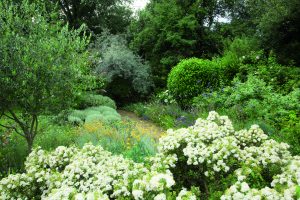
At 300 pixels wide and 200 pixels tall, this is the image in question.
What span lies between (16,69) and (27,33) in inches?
43.8

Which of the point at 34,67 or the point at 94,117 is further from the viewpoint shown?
the point at 94,117

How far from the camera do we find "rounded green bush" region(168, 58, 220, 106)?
41.0ft

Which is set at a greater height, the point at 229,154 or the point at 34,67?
the point at 34,67

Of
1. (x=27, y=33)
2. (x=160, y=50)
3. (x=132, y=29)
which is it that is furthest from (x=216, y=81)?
(x=27, y=33)

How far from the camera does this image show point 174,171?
494 centimetres

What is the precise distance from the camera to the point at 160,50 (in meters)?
16.3

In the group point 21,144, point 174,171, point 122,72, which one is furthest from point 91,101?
point 174,171

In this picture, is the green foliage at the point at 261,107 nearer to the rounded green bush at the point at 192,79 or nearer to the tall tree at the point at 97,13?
the rounded green bush at the point at 192,79

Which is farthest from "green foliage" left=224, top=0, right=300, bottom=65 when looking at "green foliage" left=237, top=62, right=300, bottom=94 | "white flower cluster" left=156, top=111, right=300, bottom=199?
"white flower cluster" left=156, top=111, right=300, bottom=199

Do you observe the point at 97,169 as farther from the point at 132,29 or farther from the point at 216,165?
the point at 132,29

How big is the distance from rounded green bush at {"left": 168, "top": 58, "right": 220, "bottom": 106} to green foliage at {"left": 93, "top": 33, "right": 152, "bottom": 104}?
2.86 metres

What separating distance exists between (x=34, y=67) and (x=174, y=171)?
2.88 m

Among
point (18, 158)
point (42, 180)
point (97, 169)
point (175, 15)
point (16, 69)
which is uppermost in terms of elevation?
point (175, 15)

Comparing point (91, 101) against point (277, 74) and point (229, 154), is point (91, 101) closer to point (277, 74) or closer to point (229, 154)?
point (277, 74)
